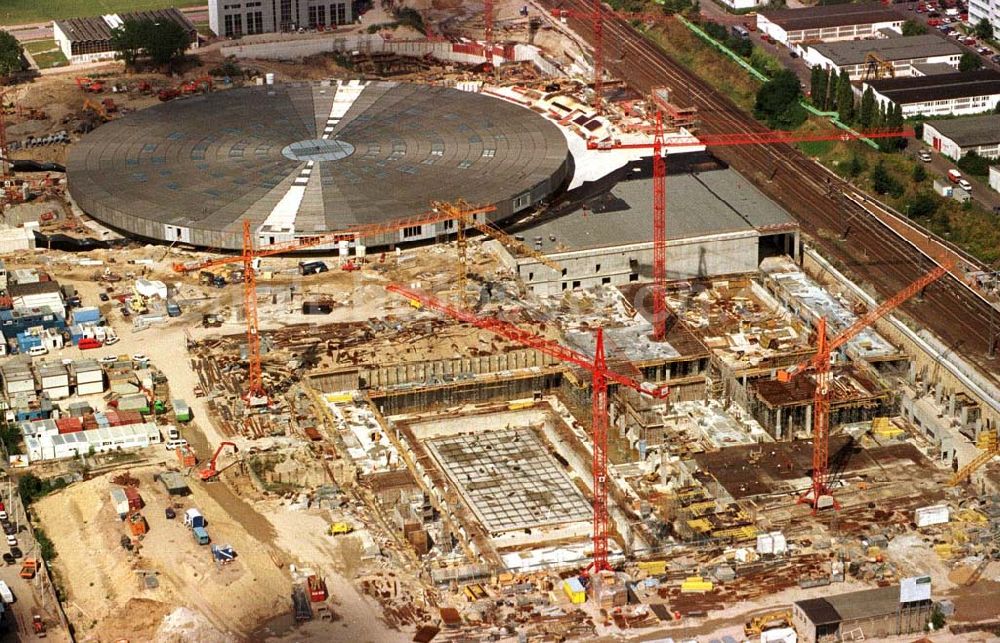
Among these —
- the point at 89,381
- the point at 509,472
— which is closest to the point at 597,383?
the point at 509,472

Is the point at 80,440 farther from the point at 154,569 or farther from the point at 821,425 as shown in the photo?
the point at 821,425

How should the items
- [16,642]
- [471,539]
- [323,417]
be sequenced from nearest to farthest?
[16,642] < [471,539] < [323,417]

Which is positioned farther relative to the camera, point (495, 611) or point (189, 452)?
point (189, 452)

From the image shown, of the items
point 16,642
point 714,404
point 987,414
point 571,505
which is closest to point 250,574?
point 16,642

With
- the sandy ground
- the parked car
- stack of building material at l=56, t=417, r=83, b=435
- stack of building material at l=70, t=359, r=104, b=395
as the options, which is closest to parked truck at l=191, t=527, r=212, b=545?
the sandy ground

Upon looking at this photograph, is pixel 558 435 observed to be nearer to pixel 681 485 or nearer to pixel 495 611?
pixel 681 485

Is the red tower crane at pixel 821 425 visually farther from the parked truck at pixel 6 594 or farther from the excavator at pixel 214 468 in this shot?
the parked truck at pixel 6 594
